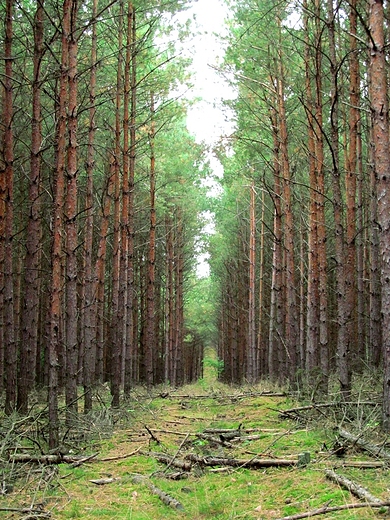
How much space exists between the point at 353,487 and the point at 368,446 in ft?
3.73

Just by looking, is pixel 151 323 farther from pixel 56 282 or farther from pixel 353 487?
pixel 353 487

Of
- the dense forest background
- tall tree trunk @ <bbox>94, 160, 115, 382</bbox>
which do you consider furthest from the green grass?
tall tree trunk @ <bbox>94, 160, 115, 382</bbox>

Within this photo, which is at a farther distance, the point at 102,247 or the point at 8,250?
the point at 102,247

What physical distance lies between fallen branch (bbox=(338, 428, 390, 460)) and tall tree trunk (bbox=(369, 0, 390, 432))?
0.48m

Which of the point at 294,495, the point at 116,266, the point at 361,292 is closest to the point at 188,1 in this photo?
the point at 116,266

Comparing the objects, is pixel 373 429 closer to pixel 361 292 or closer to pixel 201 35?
pixel 361 292

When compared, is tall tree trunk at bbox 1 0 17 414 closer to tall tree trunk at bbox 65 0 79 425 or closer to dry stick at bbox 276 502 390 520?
tall tree trunk at bbox 65 0 79 425

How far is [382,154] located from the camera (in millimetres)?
5656

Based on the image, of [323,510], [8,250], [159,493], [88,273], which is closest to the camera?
[323,510]

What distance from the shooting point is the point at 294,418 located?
25.7 feet

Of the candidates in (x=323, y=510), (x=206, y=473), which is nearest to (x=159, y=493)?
(x=206, y=473)

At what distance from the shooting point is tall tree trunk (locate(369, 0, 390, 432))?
17.8 feet

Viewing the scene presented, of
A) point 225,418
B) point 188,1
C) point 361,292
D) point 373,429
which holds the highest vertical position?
point 188,1

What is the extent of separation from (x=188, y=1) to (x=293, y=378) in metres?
7.99
